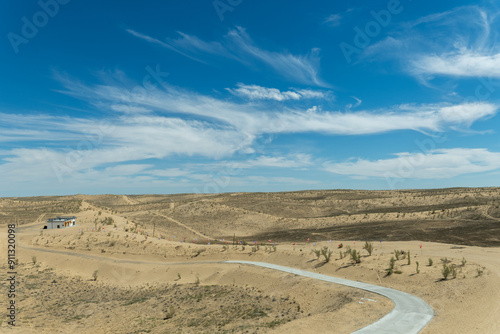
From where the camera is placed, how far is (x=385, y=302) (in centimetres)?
1501

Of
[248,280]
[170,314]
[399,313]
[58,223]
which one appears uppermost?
[58,223]

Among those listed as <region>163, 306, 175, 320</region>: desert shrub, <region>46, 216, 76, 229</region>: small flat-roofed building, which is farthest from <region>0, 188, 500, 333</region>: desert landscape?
<region>46, 216, 76, 229</region>: small flat-roofed building

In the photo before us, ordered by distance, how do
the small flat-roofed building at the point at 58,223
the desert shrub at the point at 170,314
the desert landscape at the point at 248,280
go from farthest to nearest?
the small flat-roofed building at the point at 58,223
the desert shrub at the point at 170,314
the desert landscape at the point at 248,280

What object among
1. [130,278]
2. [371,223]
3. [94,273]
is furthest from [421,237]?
[94,273]

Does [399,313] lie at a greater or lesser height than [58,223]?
lesser

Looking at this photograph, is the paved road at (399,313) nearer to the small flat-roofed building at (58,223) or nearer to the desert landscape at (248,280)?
the desert landscape at (248,280)

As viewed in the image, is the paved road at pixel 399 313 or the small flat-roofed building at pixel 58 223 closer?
the paved road at pixel 399 313

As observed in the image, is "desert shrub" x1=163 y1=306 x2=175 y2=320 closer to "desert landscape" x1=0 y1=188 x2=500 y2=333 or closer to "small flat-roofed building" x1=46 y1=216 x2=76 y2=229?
"desert landscape" x1=0 y1=188 x2=500 y2=333

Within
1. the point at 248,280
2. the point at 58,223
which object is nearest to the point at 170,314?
the point at 248,280

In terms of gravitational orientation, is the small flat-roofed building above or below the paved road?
above

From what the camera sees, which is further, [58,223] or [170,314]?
[58,223]

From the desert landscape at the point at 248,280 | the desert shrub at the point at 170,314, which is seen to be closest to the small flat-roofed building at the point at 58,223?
the desert landscape at the point at 248,280

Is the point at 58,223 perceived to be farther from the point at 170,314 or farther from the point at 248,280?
the point at 248,280

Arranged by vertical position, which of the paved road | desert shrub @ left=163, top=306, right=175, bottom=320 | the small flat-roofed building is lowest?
desert shrub @ left=163, top=306, right=175, bottom=320
